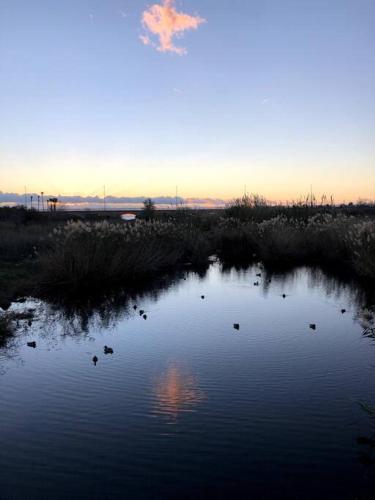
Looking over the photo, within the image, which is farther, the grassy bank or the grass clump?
the grassy bank

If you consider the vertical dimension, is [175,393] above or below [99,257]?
below

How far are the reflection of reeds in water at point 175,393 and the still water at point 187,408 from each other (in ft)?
0.08

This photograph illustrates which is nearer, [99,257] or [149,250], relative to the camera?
[99,257]

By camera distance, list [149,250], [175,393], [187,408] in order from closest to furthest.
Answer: [187,408] < [175,393] < [149,250]

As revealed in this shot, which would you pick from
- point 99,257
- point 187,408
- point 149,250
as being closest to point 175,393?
point 187,408

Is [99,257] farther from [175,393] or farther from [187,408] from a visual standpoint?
[187,408]

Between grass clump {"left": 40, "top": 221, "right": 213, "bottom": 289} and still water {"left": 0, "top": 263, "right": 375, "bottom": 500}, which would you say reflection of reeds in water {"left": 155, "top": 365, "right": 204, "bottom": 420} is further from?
grass clump {"left": 40, "top": 221, "right": 213, "bottom": 289}

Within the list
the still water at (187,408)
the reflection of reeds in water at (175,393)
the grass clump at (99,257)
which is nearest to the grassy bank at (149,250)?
the grass clump at (99,257)

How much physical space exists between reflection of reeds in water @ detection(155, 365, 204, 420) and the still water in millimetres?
24

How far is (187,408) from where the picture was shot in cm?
586

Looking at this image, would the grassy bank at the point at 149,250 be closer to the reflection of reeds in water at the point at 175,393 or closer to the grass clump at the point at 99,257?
the grass clump at the point at 99,257

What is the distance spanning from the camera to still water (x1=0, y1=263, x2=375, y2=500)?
4.30 metres

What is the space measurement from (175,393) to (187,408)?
50cm

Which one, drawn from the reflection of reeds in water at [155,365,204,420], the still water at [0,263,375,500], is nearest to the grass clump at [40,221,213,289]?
the still water at [0,263,375,500]
